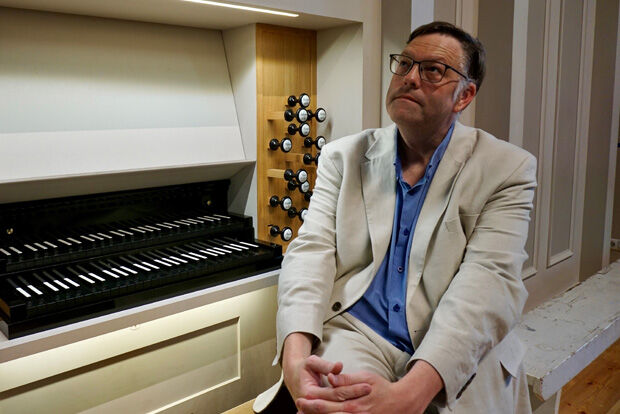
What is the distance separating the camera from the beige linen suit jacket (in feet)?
4.66

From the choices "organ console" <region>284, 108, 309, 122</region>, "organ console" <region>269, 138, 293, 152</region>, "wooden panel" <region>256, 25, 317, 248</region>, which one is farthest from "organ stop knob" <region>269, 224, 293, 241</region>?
"organ console" <region>284, 108, 309, 122</region>

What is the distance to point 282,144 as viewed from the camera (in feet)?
8.55

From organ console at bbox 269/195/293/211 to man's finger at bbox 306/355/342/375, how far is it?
1.36 m

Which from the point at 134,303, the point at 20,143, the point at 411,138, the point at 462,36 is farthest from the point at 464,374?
the point at 20,143

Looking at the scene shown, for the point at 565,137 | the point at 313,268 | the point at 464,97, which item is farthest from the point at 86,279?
the point at 565,137

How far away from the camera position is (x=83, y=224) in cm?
229

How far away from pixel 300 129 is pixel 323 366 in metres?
1.50

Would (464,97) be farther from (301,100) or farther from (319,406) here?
(301,100)

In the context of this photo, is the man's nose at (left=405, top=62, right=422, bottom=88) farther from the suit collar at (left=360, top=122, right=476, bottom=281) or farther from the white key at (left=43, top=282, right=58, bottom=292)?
the white key at (left=43, top=282, right=58, bottom=292)

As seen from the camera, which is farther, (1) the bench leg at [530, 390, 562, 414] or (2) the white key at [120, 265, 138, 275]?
(1) the bench leg at [530, 390, 562, 414]

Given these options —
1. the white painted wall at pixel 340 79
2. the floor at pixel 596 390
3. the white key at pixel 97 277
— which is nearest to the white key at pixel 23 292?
the white key at pixel 97 277

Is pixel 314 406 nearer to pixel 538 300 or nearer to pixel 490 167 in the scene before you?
pixel 490 167

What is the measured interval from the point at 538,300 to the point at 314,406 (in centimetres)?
254

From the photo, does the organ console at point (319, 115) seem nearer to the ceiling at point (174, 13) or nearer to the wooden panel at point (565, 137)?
the ceiling at point (174, 13)
